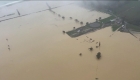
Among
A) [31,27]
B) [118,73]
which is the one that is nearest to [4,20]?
[31,27]

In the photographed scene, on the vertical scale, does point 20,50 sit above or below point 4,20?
below

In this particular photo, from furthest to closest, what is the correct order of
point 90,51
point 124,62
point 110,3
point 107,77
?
point 110,3, point 90,51, point 124,62, point 107,77

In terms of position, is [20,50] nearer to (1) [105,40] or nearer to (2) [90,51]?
(2) [90,51]

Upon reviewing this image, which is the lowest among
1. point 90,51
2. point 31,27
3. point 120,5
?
point 90,51

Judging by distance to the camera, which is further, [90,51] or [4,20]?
[4,20]

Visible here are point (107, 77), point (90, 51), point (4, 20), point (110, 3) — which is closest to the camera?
point (107, 77)

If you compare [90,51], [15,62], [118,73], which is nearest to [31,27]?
[15,62]
